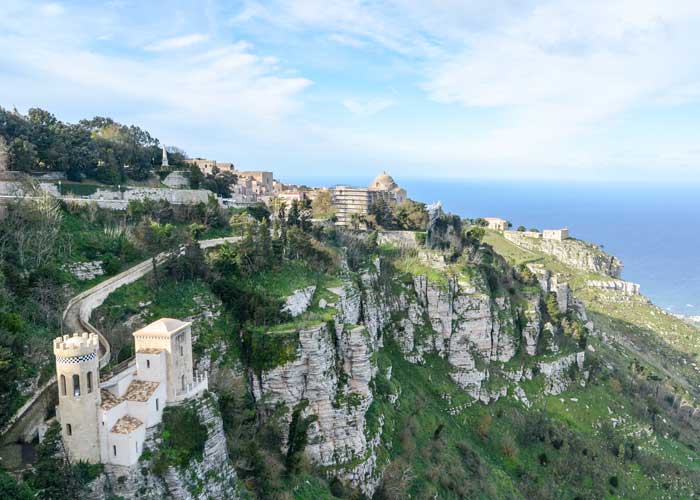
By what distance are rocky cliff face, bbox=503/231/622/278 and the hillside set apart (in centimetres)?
3798

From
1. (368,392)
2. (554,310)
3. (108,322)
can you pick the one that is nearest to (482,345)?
(554,310)

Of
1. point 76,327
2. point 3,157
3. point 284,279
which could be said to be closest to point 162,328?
point 76,327

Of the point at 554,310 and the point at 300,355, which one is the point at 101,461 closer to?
the point at 300,355

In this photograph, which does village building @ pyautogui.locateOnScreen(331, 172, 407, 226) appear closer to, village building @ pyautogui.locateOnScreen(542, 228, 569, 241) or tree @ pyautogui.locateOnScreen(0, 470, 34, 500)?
tree @ pyautogui.locateOnScreen(0, 470, 34, 500)

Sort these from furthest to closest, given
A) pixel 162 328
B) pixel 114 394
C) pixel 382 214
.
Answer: pixel 382 214, pixel 162 328, pixel 114 394

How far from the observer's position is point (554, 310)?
6638 cm

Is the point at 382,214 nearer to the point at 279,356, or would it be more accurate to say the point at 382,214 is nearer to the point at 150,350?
the point at 279,356

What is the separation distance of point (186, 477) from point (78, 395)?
6.00 meters

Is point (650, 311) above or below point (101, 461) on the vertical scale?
below

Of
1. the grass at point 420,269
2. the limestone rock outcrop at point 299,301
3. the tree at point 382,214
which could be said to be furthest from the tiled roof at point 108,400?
the tree at point 382,214

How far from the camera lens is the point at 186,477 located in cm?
2438

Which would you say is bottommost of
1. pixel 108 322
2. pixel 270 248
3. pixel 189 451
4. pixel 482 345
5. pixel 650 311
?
pixel 650 311

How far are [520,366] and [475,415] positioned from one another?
31.7 feet

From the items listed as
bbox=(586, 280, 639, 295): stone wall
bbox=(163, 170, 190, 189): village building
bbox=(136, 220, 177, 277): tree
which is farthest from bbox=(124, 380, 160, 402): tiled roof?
bbox=(586, 280, 639, 295): stone wall
